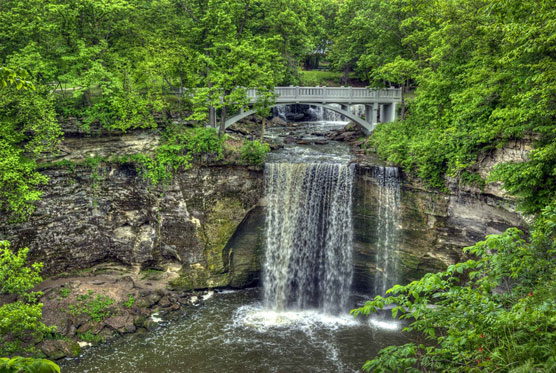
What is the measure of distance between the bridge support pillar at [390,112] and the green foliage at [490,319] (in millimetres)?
22689

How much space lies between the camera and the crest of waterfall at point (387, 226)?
21.2 meters

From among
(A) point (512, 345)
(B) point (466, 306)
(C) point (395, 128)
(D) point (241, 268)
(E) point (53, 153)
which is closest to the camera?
(A) point (512, 345)

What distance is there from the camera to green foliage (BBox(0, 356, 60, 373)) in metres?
2.97

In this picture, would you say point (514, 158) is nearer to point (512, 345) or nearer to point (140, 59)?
point (512, 345)

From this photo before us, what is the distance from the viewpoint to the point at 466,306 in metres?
6.71

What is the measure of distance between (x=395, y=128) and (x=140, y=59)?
16.0m

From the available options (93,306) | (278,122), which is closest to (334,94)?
(278,122)

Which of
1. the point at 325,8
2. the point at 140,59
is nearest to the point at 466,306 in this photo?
the point at 140,59

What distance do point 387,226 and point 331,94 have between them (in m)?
10.9

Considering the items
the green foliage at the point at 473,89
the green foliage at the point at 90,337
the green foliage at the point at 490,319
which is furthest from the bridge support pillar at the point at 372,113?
the green foliage at the point at 490,319

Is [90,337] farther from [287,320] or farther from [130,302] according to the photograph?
[287,320]

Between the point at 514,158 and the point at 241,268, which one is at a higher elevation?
the point at 514,158

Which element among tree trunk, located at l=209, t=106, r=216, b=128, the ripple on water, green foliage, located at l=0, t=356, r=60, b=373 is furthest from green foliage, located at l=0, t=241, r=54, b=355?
green foliage, located at l=0, t=356, r=60, b=373

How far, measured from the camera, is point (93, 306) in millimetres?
19156
